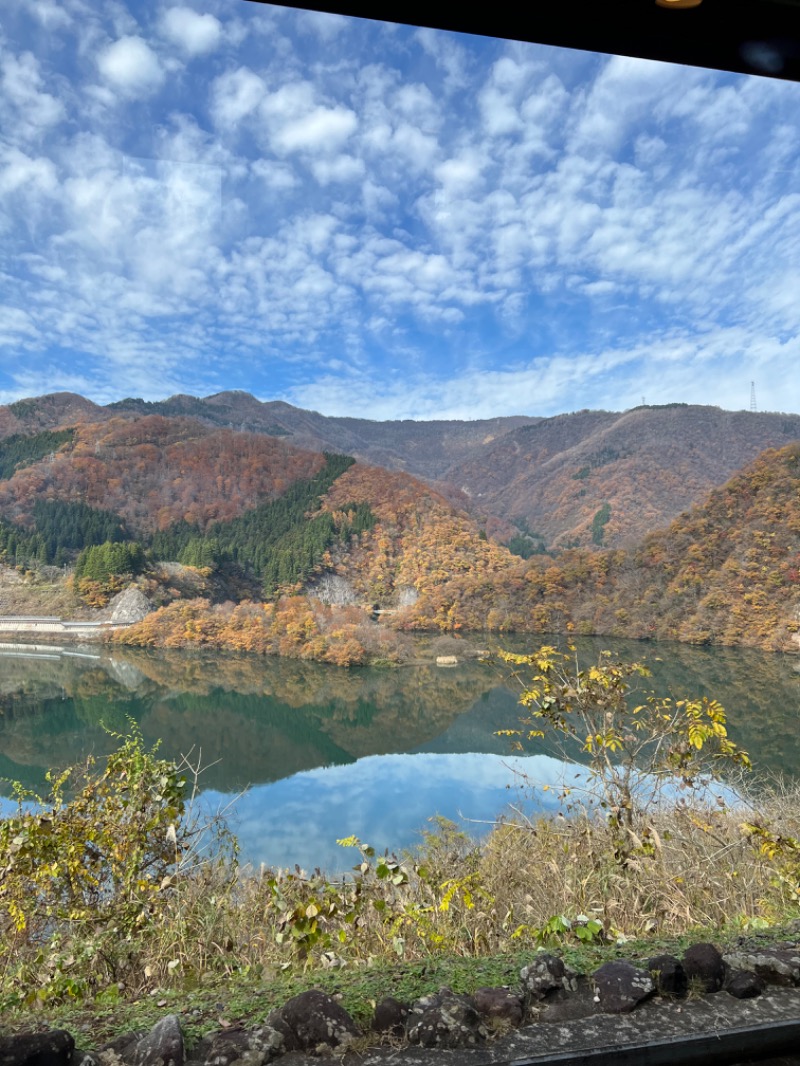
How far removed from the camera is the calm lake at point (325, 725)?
9.61 meters

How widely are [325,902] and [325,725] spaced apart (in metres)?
15.6

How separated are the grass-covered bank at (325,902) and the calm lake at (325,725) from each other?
5383 millimetres

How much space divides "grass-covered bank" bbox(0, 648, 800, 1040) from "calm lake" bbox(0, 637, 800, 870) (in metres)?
5.38

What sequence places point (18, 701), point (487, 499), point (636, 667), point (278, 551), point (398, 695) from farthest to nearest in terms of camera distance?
point (487, 499)
point (278, 551)
point (398, 695)
point (18, 701)
point (636, 667)

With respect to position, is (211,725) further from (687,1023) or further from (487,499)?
(487,499)

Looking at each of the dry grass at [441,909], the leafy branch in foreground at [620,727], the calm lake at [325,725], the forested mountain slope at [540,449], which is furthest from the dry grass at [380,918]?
the forested mountain slope at [540,449]

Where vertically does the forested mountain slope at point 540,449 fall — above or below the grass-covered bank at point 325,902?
above

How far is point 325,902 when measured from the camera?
153 cm

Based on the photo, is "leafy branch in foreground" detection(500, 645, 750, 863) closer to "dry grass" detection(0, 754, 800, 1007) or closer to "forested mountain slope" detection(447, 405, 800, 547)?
"dry grass" detection(0, 754, 800, 1007)

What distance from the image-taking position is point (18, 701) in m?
17.6

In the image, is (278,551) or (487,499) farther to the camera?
(487,499)

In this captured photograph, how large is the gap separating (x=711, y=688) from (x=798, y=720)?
211cm

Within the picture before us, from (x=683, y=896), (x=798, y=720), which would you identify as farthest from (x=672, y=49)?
(x=798, y=720)

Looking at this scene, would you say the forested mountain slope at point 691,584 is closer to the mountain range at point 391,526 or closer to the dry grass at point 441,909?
the mountain range at point 391,526
